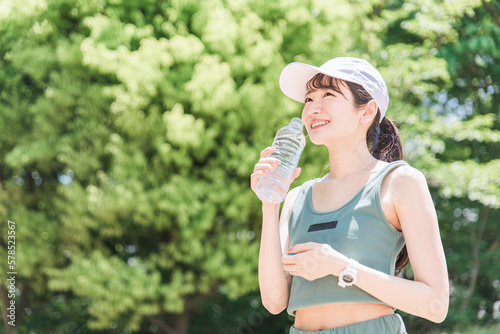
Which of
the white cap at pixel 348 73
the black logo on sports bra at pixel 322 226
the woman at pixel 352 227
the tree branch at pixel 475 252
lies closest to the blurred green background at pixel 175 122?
the tree branch at pixel 475 252

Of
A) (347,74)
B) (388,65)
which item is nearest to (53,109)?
(388,65)

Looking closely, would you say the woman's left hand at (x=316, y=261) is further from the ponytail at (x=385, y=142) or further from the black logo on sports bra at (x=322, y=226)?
the ponytail at (x=385, y=142)

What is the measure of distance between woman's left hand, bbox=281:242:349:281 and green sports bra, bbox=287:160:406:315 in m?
0.09

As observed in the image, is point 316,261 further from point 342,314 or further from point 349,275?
point 342,314

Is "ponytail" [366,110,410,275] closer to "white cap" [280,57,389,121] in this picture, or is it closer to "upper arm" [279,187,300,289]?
"white cap" [280,57,389,121]

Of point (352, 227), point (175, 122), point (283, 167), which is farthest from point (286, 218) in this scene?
point (175, 122)

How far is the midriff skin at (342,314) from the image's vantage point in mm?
1525

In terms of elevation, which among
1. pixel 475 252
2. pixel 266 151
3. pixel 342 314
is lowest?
pixel 475 252

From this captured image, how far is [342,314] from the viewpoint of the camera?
1532 mm

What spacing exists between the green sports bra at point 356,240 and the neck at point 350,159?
11cm

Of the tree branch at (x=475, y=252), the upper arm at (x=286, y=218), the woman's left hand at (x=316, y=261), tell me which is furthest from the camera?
the tree branch at (x=475, y=252)

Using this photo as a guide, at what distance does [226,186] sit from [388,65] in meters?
3.18

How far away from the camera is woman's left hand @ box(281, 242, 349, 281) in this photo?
56.4 inches

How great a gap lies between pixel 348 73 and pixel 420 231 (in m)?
0.50
